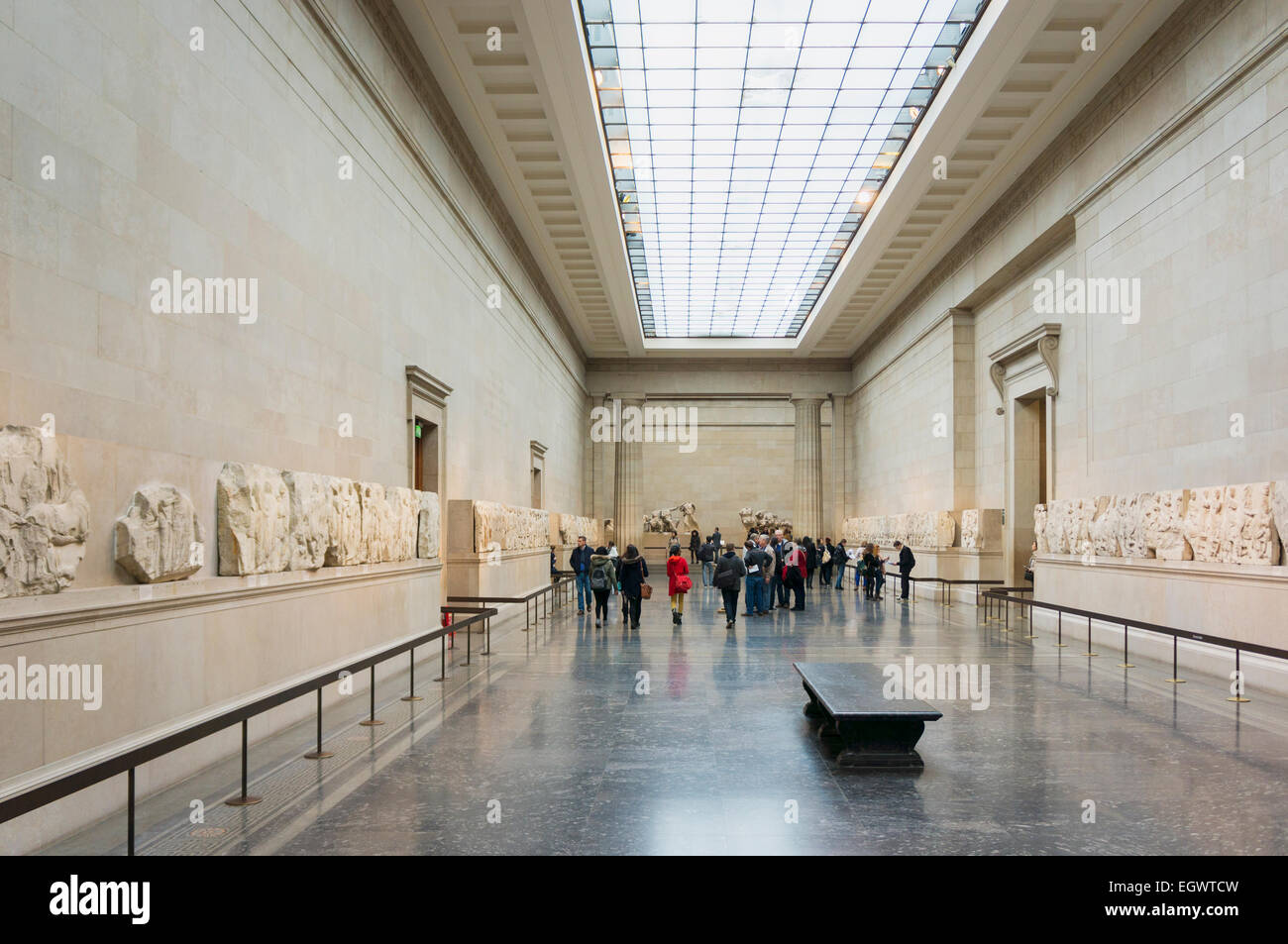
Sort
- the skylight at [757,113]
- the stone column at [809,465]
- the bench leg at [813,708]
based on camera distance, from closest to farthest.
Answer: the bench leg at [813,708] → the skylight at [757,113] → the stone column at [809,465]

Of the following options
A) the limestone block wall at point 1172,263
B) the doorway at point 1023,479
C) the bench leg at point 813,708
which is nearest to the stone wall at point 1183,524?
the limestone block wall at point 1172,263

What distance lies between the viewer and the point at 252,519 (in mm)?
7035

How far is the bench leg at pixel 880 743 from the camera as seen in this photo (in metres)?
6.39

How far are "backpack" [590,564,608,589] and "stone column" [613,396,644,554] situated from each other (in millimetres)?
18449

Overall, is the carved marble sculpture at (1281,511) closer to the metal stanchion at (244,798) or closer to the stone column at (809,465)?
the metal stanchion at (244,798)

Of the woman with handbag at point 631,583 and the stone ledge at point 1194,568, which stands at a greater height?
the stone ledge at point 1194,568

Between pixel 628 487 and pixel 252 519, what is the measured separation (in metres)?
28.0

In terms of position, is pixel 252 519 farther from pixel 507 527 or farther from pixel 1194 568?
pixel 1194 568

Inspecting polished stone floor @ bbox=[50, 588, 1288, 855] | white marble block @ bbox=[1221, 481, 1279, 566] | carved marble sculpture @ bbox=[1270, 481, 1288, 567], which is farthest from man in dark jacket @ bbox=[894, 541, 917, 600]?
carved marble sculpture @ bbox=[1270, 481, 1288, 567]

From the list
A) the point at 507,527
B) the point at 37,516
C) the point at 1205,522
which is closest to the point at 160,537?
the point at 37,516

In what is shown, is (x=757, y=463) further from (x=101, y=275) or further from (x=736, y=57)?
(x=101, y=275)

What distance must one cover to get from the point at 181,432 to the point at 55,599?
1820 mm

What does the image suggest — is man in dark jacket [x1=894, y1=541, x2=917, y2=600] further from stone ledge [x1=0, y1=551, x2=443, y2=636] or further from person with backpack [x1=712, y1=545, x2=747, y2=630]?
stone ledge [x1=0, y1=551, x2=443, y2=636]

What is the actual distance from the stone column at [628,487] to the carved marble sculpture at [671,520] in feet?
2.07
